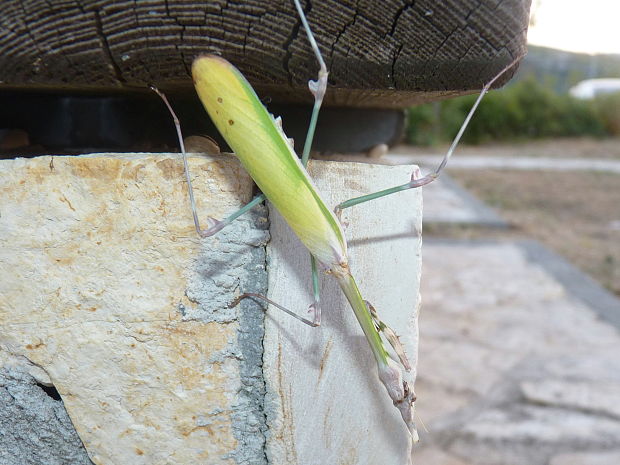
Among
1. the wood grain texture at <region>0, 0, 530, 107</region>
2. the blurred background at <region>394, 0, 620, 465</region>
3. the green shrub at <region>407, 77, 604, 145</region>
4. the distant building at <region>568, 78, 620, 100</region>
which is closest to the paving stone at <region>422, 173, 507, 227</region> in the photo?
the blurred background at <region>394, 0, 620, 465</region>

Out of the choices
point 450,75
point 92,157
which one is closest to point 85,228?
point 92,157

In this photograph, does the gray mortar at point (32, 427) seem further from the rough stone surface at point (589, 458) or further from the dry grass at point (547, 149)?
the dry grass at point (547, 149)

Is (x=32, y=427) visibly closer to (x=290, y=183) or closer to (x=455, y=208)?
(x=290, y=183)

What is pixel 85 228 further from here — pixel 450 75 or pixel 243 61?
pixel 450 75

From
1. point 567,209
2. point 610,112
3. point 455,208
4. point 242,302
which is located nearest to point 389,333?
point 242,302

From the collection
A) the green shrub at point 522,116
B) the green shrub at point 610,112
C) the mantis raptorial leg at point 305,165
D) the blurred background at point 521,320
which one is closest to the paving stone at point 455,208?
the blurred background at point 521,320

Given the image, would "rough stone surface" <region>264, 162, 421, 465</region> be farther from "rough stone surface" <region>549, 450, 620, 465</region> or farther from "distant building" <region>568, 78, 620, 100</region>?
"distant building" <region>568, 78, 620, 100</region>
